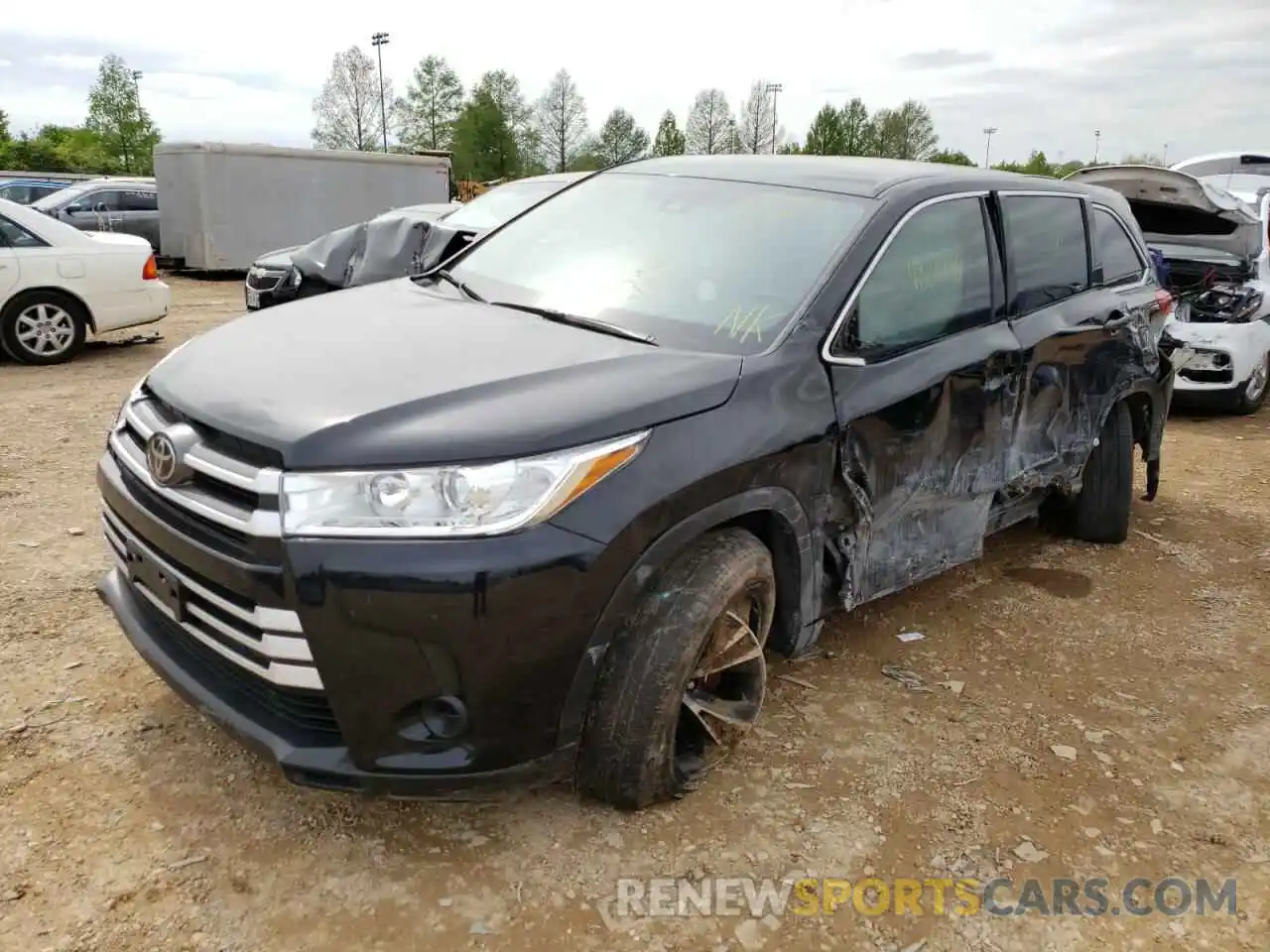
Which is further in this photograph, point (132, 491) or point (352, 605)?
point (132, 491)

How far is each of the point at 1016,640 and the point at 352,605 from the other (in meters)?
2.82

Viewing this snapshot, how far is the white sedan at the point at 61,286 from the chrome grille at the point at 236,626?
23.3ft

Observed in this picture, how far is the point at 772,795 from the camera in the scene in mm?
2834

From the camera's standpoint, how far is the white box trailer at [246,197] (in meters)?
16.2

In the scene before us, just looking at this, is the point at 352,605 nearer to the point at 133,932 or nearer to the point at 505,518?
the point at 505,518

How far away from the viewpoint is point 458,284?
3611 mm

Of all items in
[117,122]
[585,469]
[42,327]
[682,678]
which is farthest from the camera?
[117,122]

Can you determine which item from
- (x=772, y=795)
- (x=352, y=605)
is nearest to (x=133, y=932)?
(x=352, y=605)

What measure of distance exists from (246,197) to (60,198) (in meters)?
3.06

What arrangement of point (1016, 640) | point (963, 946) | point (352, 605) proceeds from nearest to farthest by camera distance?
point (352, 605) → point (963, 946) → point (1016, 640)

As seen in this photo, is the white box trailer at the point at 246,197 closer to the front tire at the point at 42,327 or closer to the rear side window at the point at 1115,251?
the front tire at the point at 42,327

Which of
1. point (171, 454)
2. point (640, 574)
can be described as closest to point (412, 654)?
point (640, 574)

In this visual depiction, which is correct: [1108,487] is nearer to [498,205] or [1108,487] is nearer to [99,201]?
[498,205]

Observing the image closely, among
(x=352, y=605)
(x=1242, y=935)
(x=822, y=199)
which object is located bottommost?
(x=1242, y=935)
